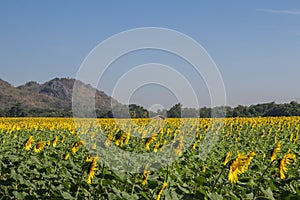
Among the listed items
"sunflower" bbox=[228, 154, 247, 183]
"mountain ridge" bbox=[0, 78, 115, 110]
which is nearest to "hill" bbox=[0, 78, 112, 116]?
"mountain ridge" bbox=[0, 78, 115, 110]

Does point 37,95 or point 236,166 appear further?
point 37,95

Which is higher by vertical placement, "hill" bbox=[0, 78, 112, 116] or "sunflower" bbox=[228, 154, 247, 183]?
"hill" bbox=[0, 78, 112, 116]

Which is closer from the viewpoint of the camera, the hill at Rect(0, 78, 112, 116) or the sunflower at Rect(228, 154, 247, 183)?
the sunflower at Rect(228, 154, 247, 183)

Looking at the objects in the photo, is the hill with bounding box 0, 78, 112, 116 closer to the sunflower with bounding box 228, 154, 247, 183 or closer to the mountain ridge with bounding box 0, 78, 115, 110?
the mountain ridge with bounding box 0, 78, 115, 110

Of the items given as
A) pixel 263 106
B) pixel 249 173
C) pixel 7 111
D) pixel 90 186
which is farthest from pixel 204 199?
pixel 7 111

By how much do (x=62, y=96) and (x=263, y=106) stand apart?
67.5 meters

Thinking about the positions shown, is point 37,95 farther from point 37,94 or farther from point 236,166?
point 236,166

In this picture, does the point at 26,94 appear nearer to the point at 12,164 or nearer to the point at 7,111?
the point at 7,111

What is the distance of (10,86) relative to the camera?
103438mm

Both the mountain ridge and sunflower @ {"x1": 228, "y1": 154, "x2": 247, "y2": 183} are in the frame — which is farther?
the mountain ridge

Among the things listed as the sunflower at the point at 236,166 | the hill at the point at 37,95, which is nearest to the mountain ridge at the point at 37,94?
the hill at the point at 37,95

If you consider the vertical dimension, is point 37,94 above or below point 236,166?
above

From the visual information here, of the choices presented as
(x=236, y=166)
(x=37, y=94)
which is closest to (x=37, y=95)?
(x=37, y=94)

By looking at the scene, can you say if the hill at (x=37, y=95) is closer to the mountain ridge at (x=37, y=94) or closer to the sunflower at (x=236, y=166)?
the mountain ridge at (x=37, y=94)
